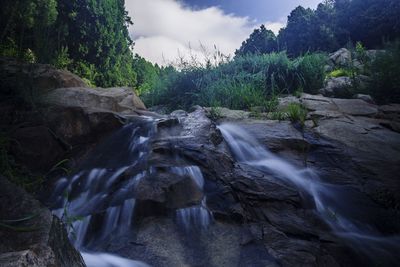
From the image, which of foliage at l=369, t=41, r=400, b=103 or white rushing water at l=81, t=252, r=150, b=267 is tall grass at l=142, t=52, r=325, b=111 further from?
white rushing water at l=81, t=252, r=150, b=267

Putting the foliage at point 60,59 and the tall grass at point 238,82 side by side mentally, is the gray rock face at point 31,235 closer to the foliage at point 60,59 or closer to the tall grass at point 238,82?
the tall grass at point 238,82

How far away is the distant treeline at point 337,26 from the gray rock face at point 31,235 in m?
14.6

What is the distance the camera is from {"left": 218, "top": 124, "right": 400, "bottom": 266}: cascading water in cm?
305

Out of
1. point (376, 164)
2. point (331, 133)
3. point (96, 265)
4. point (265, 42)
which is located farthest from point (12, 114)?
point (265, 42)

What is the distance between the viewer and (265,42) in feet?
61.0

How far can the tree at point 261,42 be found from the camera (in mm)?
18719

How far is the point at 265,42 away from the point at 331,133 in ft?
47.7

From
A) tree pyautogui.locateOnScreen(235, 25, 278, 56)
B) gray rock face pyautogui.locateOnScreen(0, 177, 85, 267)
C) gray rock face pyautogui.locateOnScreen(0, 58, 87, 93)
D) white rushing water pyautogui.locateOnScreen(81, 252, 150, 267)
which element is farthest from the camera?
tree pyautogui.locateOnScreen(235, 25, 278, 56)

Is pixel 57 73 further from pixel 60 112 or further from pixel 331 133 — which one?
pixel 331 133

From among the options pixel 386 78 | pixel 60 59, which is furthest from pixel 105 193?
pixel 386 78

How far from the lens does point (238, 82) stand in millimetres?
8352

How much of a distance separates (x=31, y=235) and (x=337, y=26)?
18.9 m

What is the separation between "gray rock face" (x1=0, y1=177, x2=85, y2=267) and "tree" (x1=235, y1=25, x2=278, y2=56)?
17.4 m

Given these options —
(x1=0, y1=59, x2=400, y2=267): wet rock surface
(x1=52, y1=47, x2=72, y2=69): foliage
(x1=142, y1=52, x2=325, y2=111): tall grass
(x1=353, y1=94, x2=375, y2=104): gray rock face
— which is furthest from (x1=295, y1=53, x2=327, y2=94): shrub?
(x1=52, y1=47, x2=72, y2=69): foliage
